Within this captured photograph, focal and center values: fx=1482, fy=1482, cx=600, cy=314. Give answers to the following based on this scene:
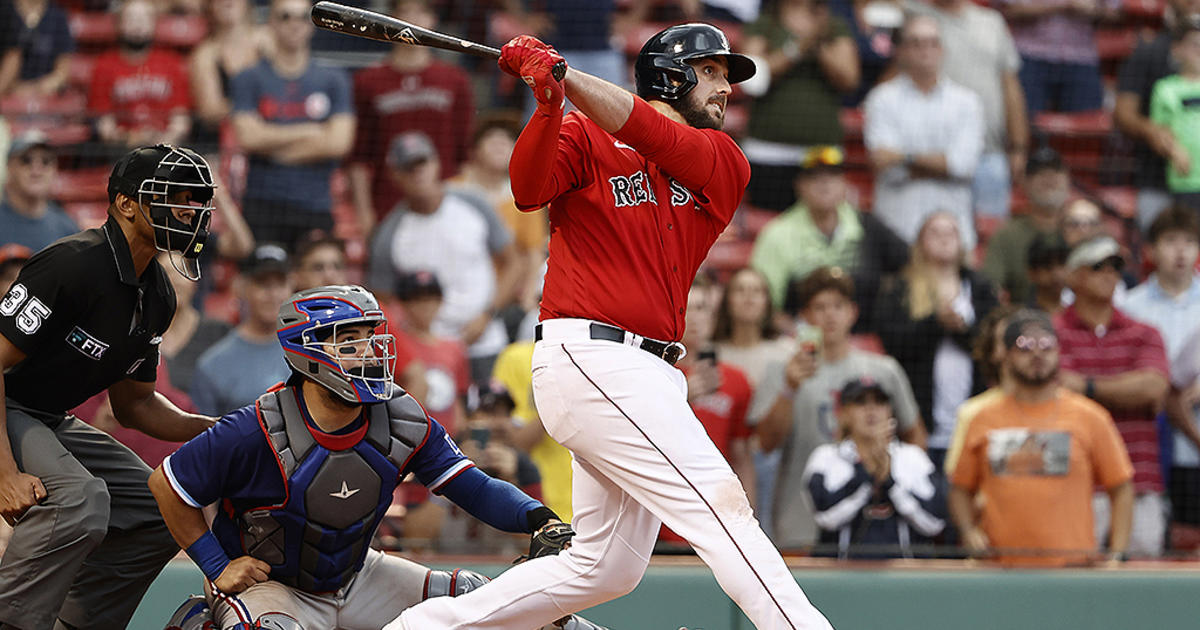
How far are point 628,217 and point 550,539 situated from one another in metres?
0.90

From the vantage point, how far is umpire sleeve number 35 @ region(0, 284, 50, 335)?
393cm

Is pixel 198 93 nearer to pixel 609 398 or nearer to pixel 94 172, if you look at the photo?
pixel 94 172

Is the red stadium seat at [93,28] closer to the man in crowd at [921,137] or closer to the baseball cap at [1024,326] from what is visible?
the man in crowd at [921,137]

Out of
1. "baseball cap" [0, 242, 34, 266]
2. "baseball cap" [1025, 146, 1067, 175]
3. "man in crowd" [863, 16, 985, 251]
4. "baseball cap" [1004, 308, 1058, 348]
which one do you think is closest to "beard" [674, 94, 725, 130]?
"baseball cap" [1004, 308, 1058, 348]

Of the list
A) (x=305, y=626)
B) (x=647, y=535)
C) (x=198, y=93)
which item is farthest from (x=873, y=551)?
(x=198, y=93)

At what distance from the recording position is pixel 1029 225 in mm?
7699

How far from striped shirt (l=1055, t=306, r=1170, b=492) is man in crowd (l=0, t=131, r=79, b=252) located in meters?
4.82

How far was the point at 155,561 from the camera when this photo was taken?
14.3ft

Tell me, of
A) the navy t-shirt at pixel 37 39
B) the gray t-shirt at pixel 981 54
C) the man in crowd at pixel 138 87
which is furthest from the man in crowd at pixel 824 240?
the navy t-shirt at pixel 37 39

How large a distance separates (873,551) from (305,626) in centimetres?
249

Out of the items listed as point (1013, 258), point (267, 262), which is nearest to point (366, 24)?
point (267, 262)

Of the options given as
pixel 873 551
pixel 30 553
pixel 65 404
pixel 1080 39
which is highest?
pixel 1080 39

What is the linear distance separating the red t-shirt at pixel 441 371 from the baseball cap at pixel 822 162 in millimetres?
2146

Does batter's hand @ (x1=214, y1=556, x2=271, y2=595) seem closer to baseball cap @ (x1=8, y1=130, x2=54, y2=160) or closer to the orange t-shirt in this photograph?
the orange t-shirt
